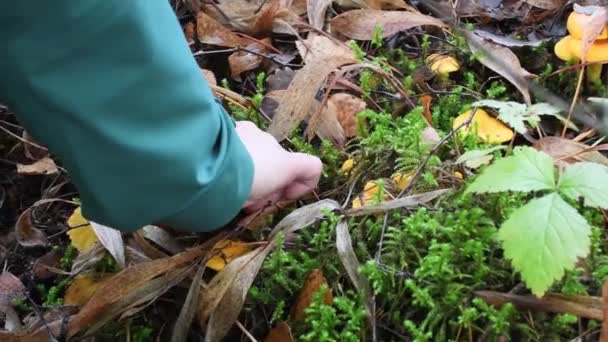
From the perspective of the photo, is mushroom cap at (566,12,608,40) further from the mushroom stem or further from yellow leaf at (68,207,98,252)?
yellow leaf at (68,207,98,252)

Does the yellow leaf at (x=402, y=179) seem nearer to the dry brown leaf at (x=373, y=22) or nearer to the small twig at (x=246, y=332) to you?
the small twig at (x=246, y=332)

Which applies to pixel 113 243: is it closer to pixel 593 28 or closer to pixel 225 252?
pixel 225 252

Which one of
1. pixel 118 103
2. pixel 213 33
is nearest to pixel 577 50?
pixel 213 33

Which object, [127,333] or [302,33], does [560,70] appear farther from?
[127,333]

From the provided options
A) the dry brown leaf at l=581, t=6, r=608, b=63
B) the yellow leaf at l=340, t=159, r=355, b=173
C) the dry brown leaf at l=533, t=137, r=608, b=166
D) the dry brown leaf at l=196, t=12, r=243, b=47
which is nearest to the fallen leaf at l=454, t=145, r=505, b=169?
the dry brown leaf at l=533, t=137, r=608, b=166

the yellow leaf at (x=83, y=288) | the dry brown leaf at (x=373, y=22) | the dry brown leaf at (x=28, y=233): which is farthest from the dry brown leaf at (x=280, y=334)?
the dry brown leaf at (x=373, y=22)

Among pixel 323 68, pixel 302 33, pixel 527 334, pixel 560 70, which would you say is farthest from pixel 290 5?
pixel 527 334
